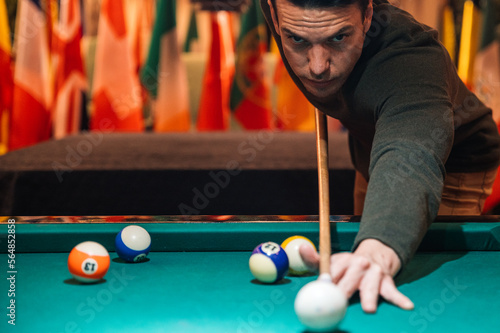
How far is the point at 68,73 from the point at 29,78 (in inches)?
21.8

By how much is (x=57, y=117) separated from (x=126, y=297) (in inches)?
160

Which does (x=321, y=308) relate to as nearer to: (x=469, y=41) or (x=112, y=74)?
(x=112, y=74)

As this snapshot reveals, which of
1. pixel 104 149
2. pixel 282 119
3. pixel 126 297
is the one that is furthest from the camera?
pixel 282 119

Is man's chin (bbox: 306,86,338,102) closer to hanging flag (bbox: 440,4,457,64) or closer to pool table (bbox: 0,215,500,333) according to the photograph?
pool table (bbox: 0,215,500,333)

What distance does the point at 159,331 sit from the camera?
3.16 feet

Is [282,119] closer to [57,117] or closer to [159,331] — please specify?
[57,117]

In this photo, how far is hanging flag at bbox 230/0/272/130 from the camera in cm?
526

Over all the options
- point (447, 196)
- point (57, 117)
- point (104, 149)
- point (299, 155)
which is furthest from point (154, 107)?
point (447, 196)

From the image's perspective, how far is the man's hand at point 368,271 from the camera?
1.06 meters

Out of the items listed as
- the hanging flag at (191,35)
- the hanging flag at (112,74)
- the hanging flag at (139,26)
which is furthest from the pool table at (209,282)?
the hanging flag at (191,35)

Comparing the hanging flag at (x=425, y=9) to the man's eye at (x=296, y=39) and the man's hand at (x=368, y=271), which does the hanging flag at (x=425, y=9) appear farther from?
the man's hand at (x=368, y=271)

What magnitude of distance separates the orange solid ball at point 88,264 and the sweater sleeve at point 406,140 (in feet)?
1.78

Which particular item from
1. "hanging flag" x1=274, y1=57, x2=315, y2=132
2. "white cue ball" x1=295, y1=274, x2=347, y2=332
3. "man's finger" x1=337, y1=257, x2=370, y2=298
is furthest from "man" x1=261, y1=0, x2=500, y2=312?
"hanging flag" x1=274, y1=57, x2=315, y2=132

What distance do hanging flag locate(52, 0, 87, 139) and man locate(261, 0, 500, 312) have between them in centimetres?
347
